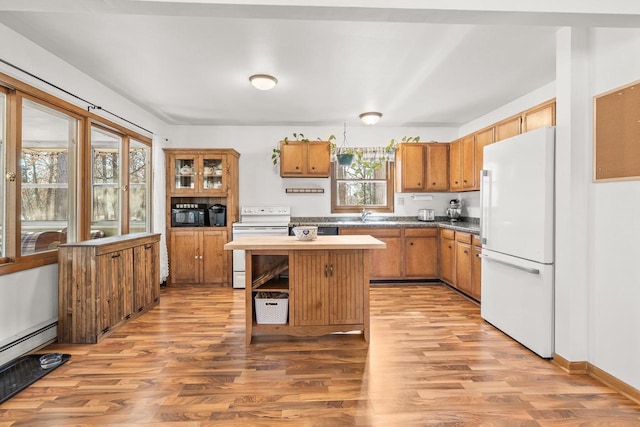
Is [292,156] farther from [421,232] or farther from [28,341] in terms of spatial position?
[28,341]

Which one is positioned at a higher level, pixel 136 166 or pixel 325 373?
pixel 136 166

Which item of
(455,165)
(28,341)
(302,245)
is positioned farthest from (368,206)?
(28,341)

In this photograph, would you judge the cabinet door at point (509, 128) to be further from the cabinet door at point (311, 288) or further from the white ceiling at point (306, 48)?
the cabinet door at point (311, 288)

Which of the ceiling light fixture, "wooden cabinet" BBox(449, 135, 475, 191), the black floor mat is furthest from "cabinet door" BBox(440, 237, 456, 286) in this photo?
the black floor mat

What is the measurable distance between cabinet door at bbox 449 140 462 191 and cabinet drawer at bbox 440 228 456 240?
2.17 ft

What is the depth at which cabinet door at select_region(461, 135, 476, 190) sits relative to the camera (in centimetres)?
440

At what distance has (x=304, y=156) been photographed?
5016 millimetres

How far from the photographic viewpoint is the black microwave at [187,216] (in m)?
4.79

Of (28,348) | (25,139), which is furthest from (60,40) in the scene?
(28,348)

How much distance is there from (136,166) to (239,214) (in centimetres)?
159

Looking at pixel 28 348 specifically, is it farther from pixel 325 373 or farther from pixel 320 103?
pixel 320 103

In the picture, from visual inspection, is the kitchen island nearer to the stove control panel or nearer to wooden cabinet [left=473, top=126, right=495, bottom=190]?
wooden cabinet [left=473, top=126, right=495, bottom=190]

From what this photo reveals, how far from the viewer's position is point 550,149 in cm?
242

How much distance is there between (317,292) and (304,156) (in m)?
2.75
